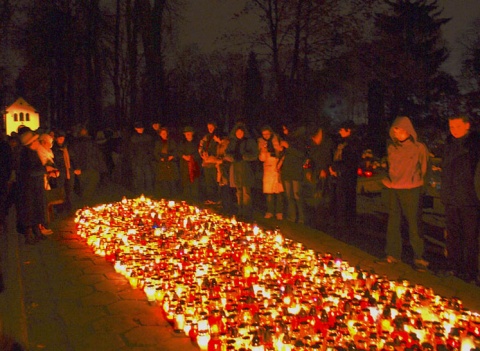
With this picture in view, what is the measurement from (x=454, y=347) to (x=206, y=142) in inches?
345

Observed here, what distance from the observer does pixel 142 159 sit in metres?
15.1

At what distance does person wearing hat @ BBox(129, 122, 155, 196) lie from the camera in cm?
1505

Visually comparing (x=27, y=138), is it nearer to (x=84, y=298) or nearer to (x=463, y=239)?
(x=84, y=298)

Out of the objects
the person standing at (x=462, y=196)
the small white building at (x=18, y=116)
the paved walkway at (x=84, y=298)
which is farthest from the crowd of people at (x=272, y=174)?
the small white building at (x=18, y=116)

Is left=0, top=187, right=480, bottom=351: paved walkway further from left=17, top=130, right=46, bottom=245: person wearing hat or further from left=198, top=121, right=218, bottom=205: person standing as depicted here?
left=198, top=121, right=218, bottom=205: person standing

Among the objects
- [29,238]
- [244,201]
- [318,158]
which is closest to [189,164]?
[244,201]

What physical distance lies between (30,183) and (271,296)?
480 cm

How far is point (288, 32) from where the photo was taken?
21906 mm

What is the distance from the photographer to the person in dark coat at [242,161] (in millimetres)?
Result: 11352

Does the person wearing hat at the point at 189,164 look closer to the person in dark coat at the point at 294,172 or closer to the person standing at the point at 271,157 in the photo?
the person standing at the point at 271,157

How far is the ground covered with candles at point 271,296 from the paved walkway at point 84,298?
21 centimetres

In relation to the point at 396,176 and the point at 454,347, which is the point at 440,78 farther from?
the point at 454,347

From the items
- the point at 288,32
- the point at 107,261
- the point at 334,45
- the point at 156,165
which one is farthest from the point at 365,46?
the point at 107,261

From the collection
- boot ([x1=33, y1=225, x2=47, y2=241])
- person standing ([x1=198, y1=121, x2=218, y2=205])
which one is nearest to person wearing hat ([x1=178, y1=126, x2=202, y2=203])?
person standing ([x1=198, y1=121, x2=218, y2=205])
